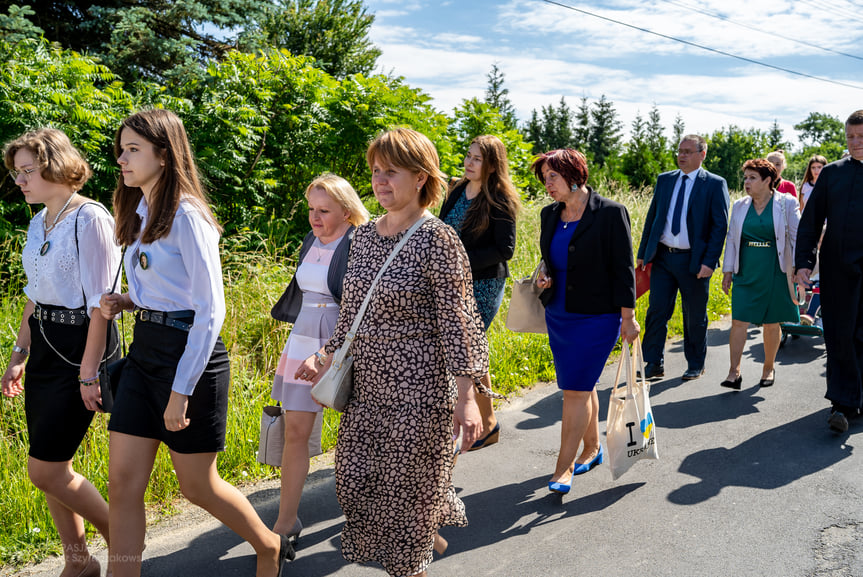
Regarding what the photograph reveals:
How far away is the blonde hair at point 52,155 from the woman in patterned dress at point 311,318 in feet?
3.85

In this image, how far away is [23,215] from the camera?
25.9ft

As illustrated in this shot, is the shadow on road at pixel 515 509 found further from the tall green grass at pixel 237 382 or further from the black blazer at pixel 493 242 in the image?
the black blazer at pixel 493 242

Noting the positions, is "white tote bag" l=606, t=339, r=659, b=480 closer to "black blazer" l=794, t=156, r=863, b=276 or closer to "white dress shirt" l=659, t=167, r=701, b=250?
"black blazer" l=794, t=156, r=863, b=276

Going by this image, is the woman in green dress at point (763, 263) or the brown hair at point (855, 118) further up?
the brown hair at point (855, 118)

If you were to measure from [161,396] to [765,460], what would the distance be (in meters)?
4.09

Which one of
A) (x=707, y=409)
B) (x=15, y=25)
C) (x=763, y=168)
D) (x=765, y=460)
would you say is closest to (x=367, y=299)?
(x=765, y=460)

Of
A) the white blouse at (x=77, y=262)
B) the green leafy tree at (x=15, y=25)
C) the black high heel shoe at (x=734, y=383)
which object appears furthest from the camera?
the green leafy tree at (x=15, y=25)

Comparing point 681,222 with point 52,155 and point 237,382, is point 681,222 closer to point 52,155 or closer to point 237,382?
point 237,382

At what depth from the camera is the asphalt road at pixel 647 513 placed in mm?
3502

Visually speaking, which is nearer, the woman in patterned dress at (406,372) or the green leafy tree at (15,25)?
the woman in patterned dress at (406,372)

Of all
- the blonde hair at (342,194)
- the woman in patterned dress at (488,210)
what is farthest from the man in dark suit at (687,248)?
the blonde hair at (342,194)

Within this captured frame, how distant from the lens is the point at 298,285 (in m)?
3.96

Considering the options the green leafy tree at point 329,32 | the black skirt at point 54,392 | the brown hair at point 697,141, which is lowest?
the black skirt at point 54,392

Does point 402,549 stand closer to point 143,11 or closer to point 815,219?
point 815,219
